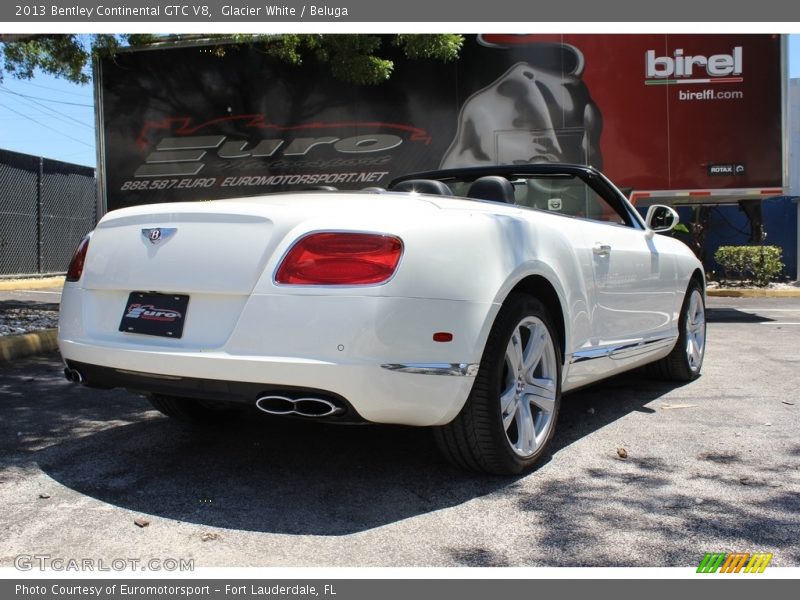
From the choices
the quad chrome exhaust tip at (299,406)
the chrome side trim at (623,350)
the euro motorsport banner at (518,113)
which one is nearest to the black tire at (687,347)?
the chrome side trim at (623,350)

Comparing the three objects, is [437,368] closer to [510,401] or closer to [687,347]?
[510,401]

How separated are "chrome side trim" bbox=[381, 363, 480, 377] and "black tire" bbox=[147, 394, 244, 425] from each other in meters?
1.45

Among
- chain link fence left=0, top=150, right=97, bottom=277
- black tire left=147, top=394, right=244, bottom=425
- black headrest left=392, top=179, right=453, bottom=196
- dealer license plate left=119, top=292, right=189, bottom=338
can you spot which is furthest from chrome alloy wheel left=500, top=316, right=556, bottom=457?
chain link fence left=0, top=150, right=97, bottom=277

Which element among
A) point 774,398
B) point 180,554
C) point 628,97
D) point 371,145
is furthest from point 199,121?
point 180,554

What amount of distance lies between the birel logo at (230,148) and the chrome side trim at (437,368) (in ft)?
23.3

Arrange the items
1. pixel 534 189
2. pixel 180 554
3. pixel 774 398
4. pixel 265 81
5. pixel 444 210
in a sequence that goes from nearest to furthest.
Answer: pixel 180 554, pixel 444 210, pixel 534 189, pixel 774 398, pixel 265 81

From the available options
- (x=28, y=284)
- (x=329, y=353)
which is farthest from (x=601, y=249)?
(x=28, y=284)

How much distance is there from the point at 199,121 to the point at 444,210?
8.03 m

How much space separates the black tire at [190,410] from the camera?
4.00 m

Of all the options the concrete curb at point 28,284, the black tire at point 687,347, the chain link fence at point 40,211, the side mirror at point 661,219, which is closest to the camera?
the side mirror at point 661,219

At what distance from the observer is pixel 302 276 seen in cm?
282

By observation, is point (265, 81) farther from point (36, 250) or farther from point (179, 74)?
point (36, 250)

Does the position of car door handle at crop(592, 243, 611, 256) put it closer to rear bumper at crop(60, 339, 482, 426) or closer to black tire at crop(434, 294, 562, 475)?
black tire at crop(434, 294, 562, 475)

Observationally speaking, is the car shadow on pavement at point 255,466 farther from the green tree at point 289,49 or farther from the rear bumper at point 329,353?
the green tree at point 289,49
